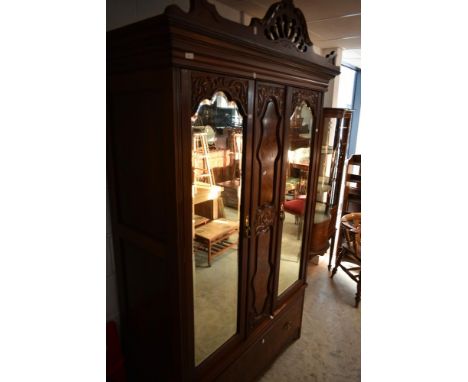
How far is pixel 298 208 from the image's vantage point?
66.2 inches

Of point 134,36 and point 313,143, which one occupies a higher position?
point 134,36

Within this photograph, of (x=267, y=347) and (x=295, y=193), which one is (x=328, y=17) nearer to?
(x=295, y=193)

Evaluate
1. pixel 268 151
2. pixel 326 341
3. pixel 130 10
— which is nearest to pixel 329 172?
pixel 326 341

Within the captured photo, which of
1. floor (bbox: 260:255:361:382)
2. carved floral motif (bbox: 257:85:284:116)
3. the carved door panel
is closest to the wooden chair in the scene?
floor (bbox: 260:255:361:382)

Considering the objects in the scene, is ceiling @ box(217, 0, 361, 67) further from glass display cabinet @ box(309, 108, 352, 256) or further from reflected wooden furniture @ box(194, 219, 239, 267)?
reflected wooden furniture @ box(194, 219, 239, 267)

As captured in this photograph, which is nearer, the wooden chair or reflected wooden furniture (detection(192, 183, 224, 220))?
reflected wooden furniture (detection(192, 183, 224, 220))

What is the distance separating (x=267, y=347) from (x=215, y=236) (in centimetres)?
91

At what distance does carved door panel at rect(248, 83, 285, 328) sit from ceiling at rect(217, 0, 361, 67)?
0.70 metres

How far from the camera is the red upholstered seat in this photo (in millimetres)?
1585

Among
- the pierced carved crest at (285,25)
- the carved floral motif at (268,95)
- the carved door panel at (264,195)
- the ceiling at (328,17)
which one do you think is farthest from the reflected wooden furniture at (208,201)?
the ceiling at (328,17)
